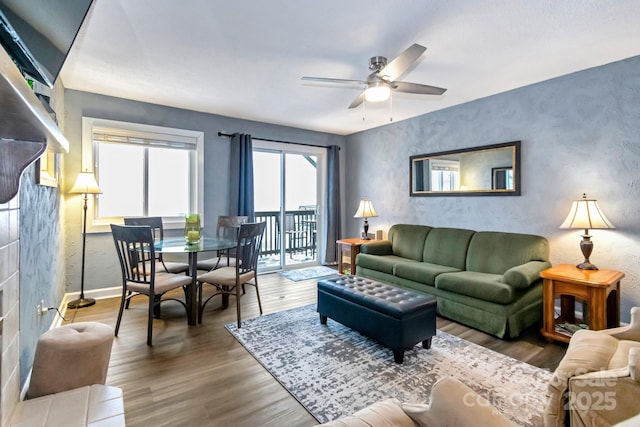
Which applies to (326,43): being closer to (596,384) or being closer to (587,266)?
(596,384)

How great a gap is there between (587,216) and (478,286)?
1.14 meters

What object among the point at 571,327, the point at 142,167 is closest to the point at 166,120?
the point at 142,167

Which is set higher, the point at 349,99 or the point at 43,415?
the point at 349,99

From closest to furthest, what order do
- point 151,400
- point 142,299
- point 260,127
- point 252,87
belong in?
point 151,400 < point 252,87 < point 142,299 < point 260,127

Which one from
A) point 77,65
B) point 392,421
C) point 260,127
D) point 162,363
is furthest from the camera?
point 260,127

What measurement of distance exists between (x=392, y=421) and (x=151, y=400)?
1.61 m

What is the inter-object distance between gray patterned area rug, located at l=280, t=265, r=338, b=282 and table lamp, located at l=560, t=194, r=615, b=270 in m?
3.28

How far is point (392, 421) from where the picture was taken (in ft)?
3.58

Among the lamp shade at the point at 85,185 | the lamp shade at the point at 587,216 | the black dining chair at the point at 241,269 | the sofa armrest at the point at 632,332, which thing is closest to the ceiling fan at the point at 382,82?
the black dining chair at the point at 241,269

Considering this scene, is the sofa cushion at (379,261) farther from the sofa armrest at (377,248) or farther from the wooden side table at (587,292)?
the wooden side table at (587,292)

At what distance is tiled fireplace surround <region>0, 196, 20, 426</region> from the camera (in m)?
1.17

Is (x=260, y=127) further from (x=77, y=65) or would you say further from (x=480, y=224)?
(x=480, y=224)

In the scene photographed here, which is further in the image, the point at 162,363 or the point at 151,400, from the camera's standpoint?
the point at 162,363

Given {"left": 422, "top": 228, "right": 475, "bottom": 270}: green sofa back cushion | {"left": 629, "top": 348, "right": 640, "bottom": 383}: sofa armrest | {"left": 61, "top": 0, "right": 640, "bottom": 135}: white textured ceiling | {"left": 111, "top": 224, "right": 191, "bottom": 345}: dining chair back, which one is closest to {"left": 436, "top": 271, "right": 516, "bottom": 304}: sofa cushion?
{"left": 422, "top": 228, "right": 475, "bottom": 270}: green sofa back cushion
